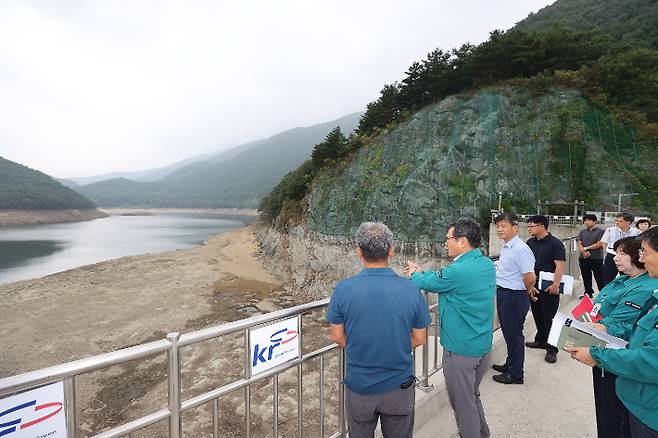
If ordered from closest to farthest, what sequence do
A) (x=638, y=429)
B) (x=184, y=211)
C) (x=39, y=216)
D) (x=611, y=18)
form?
(x=638, y=429) < (x=611, y=18) < (x=39, y=216) < (x=184, y=211)

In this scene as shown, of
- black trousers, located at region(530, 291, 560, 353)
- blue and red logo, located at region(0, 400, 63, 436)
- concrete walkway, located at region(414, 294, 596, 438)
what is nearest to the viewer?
blue and red logo, located at region(0, 400, 63, 436)

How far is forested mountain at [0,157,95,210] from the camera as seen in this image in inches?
3590

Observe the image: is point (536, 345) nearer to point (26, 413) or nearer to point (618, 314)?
point (618, 314)

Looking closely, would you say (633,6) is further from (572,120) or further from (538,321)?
(538,321)

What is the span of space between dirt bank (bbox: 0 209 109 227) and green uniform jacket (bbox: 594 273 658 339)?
119 metres

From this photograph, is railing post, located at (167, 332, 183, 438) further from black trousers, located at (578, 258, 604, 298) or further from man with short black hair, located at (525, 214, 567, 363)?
black trousers, located at (578, 258, 604, 298)

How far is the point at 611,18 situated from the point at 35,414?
65144 millimetres

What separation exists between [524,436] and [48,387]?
3.97m

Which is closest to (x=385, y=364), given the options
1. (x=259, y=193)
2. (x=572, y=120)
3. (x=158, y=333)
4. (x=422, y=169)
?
(x=158, y=333)

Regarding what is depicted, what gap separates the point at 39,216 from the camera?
9462cm

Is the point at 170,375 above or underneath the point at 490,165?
underneath

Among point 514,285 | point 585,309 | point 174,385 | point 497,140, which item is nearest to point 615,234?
point 514,285

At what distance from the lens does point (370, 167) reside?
27984 millimetres

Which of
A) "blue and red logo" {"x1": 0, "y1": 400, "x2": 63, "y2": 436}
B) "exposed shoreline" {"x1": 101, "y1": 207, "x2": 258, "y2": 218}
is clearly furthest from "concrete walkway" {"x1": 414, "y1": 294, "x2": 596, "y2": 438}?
"exposed shoreline" {"x1": 101, "y1": 207, "x2": 258, "y2": 218}
